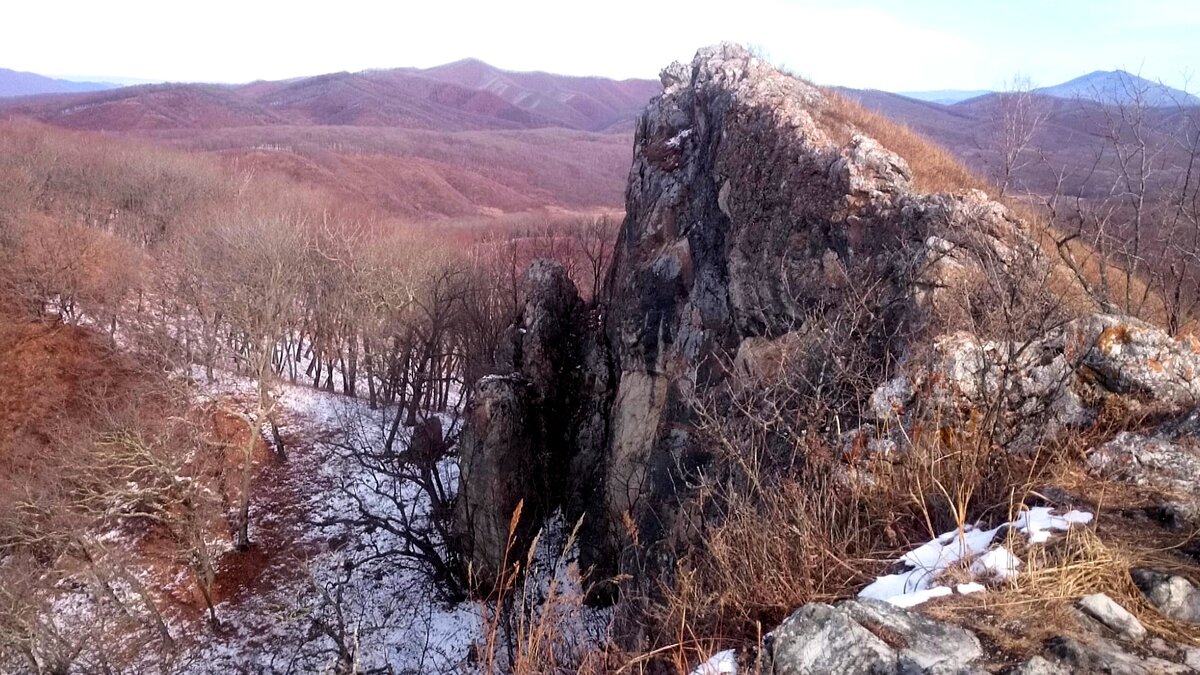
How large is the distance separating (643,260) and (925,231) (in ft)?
19.6

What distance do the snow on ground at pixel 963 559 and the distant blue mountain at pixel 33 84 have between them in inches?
8041

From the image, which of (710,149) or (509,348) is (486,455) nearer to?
(509,348)

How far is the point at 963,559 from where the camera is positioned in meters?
3.51

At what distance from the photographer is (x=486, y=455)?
46.2 feet

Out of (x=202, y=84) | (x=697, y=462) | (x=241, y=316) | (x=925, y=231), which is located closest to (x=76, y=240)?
(x=241, y=316)

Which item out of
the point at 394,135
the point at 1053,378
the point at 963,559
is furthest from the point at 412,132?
the point at 963,559

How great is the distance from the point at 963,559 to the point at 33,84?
747ft

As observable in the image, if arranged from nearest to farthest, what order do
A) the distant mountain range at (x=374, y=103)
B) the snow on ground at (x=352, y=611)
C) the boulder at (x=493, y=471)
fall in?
the snow on ground at (x=352, y=611) → the boulder at (x=493, y=471) → the distant mountain range at (x=374, y=103)

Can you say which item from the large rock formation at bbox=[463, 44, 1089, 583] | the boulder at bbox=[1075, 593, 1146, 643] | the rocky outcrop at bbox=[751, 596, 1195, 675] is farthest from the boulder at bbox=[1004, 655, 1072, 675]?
A: the large rock formation at bbox=[463, 44, 1089, 583]

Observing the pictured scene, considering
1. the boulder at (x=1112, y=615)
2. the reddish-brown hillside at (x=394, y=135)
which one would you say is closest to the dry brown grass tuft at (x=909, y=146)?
the boulder at (x=1112, y=615)

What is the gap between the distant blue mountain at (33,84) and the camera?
169m

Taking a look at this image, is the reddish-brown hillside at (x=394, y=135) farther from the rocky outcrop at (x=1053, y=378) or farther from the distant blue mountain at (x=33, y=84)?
the distant blue mountain at (x=33, y=84)

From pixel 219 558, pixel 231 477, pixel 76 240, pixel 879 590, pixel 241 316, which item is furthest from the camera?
pixel 76 240

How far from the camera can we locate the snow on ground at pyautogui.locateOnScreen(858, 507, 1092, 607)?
338 centimetres
